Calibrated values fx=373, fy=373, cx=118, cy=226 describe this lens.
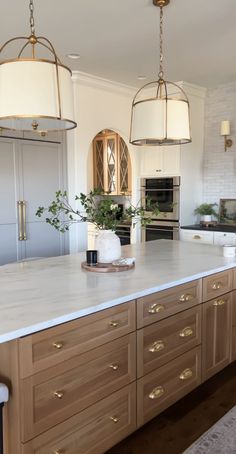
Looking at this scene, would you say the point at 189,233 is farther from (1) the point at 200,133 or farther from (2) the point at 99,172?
(2) the point at 99,172

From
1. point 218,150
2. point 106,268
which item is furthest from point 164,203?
point 106,268

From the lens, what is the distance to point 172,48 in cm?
372

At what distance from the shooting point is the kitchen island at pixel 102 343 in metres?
1.46

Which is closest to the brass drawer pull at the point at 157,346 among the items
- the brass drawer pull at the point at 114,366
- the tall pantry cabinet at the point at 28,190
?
the brass drawer pull at the point at 114,366

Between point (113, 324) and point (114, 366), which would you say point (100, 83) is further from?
point (114, 366)

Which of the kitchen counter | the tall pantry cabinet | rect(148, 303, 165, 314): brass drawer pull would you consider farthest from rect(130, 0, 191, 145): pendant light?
the kitchen counter

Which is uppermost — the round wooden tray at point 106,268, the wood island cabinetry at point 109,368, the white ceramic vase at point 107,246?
the white ceramic vase at point 107,246

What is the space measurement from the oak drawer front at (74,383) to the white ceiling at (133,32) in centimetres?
252

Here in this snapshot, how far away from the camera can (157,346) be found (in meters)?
2.04

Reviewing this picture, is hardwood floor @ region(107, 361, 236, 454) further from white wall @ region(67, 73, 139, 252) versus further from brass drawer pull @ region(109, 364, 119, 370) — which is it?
white wall @ region(67, 73, 139, 252)

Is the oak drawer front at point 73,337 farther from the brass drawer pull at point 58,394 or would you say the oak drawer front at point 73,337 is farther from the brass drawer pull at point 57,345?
the brass drawer pull at point 58,394

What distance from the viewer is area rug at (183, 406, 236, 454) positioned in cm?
196

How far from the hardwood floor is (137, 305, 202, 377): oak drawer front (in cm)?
39

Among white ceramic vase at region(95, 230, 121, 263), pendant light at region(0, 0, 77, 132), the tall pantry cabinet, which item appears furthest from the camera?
the tall pantry cabinet
